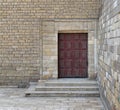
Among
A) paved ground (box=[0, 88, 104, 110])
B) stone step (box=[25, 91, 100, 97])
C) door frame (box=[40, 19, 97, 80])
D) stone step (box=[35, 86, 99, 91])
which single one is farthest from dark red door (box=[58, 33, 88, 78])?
paved ground (box=[0, 88, 104, 110])

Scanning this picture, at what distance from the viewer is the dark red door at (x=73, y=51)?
31.5 ft

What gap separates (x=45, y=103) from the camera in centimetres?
743

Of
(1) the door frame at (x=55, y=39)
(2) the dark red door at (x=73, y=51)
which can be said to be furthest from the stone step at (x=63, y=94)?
(2) the dark red door at (x=73, y=51)

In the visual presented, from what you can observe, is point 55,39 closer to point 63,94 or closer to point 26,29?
point 26,29

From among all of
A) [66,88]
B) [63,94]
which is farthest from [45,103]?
[66,88]

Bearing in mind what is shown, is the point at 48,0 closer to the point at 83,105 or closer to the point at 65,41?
the point at 65,41

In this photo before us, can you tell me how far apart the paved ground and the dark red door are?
187 centimetres

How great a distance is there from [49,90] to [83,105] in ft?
5.24

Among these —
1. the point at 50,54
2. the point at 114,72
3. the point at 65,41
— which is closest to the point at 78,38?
the point at 65,41

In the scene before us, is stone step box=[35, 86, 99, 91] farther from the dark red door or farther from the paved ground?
the dark red door

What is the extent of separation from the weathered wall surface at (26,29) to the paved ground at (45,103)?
4.34ft

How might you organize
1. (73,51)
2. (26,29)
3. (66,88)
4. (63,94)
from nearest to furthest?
(63,94) → (66,88) → (26,29) → (73,51)

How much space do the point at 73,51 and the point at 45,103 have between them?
272 centimetres

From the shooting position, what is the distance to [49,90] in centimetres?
850
